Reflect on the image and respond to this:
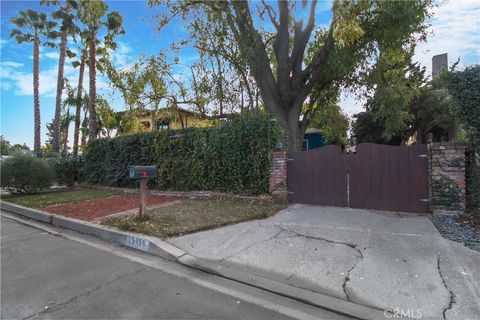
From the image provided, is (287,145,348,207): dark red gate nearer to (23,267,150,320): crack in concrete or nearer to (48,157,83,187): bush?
(23,267,150,320): crack in concrete

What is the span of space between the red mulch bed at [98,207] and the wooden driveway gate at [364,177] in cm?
419

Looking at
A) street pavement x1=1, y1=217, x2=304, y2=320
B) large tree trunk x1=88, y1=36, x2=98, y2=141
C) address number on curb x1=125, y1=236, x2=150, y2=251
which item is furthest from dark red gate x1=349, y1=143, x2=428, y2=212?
large tree trunk x1=88, y1=36, x2=98, y2=141

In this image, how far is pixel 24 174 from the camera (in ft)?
38.9

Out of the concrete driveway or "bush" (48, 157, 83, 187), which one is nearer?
the concrete driveway

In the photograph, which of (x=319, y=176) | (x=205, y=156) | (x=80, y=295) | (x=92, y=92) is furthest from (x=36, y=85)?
(x=80, y=295)

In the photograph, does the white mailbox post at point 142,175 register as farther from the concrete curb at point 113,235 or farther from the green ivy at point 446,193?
the green ivy at point 446,193

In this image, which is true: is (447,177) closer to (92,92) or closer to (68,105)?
(92,92)

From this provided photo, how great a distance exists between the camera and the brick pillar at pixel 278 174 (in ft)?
28.1

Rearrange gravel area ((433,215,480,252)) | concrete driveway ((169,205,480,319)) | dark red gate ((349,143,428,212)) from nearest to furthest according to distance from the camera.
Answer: concrete driveway ((169,205,480,319))
gravel area ((433,215,480,252))
dark red gate ((349,143,428,212))

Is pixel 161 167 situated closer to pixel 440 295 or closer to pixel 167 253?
pixel 167 253

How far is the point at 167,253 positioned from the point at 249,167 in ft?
15.0

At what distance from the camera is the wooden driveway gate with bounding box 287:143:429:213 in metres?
6.95

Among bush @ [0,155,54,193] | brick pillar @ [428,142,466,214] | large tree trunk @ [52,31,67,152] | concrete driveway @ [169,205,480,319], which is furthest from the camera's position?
large tree trunk @ [52,31,67,152]

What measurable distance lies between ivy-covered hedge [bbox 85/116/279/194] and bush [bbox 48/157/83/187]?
3.16m
